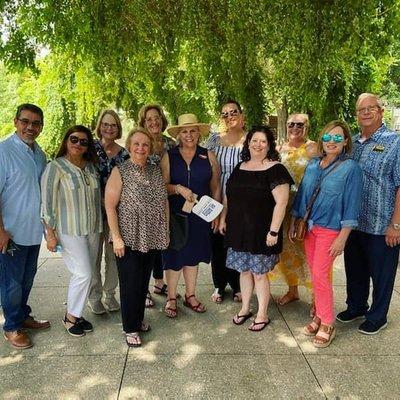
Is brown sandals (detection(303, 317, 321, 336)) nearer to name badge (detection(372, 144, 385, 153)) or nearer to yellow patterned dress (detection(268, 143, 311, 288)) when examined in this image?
yellow patterned dress (detection(268, 143, 311, 288))

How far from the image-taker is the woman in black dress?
10.1 feet

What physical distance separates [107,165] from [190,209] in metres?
0.82

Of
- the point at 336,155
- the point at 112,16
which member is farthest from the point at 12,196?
the point at 336,155

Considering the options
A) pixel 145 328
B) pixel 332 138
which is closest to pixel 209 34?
pixel 332 138

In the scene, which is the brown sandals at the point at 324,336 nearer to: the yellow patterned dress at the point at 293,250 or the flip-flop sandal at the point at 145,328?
the yellow patterned dress at the point at 293,250

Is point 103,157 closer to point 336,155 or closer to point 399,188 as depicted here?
point 336,155

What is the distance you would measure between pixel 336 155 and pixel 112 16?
2.66 meters

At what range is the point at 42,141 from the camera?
952cm

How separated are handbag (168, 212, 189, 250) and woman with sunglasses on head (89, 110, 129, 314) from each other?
58cm

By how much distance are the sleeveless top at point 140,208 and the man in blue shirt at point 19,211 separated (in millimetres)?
693

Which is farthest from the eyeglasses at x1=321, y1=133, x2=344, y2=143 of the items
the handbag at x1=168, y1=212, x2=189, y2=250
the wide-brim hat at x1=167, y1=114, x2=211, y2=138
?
the handbag at x1=168, y1=212, x2=189, y2=250

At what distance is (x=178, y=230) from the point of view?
3385mm

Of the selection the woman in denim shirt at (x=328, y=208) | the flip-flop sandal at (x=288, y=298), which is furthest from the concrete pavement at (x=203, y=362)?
the woman in denim shirt at (x=328, y=208)

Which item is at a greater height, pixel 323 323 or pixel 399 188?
pixel 399 188
